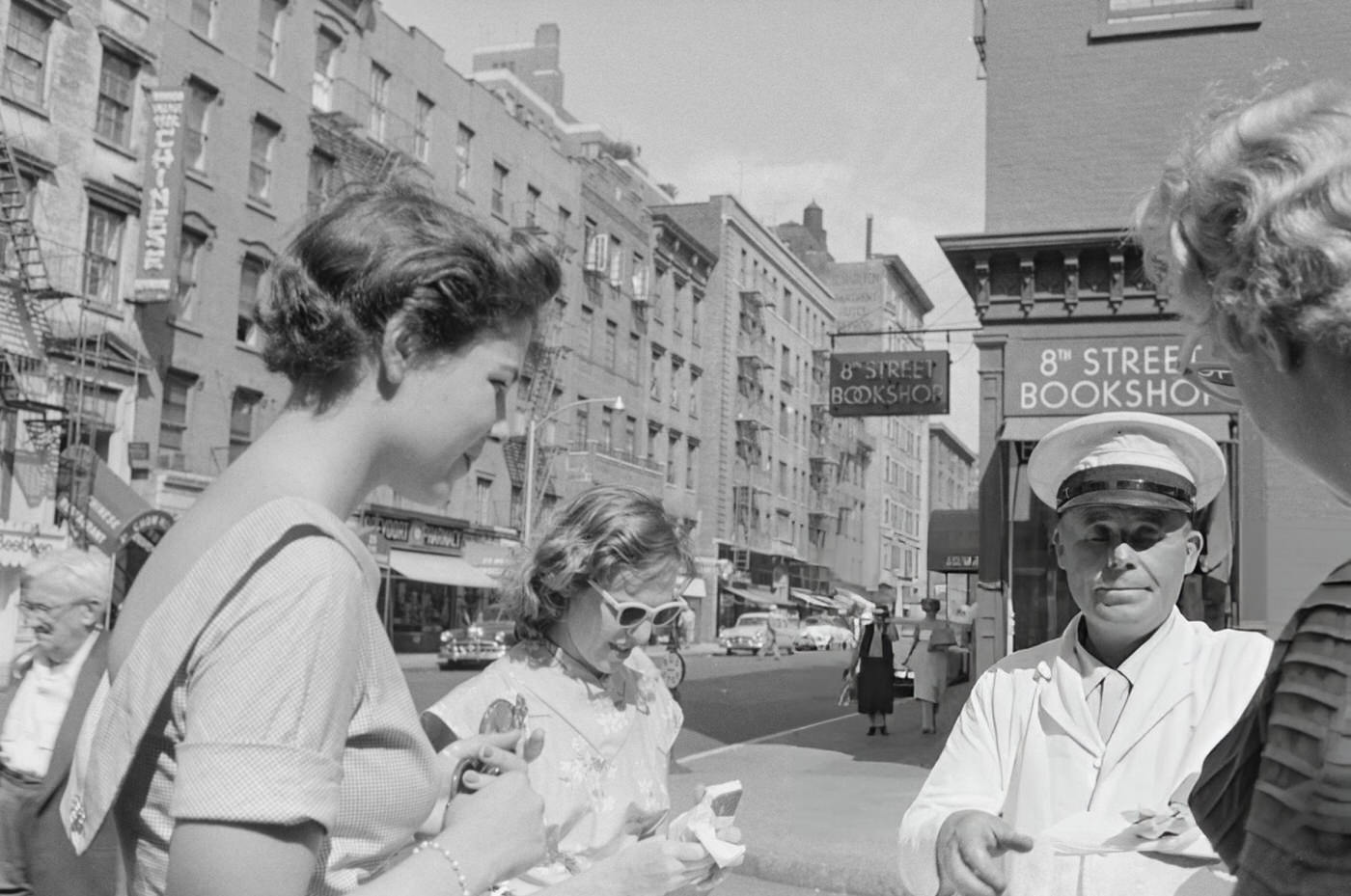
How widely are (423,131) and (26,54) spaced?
14019 mm

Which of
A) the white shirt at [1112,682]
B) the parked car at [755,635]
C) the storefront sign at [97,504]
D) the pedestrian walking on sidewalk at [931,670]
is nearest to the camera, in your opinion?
the white shirt at [1112,682]

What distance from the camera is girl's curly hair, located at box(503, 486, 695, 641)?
3.68 meters

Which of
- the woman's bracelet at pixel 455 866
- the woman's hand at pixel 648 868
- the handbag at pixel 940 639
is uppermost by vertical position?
the woman's bracelet at pixel 455 866

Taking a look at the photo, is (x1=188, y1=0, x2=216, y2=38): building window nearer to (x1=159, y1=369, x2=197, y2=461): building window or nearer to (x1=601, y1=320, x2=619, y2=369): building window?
(x1=159, y1=369, x2=197, y2=461): building window

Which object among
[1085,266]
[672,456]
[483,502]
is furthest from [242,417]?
[672,456]

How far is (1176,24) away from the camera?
12.6m

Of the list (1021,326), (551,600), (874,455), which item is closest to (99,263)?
(1021,326)

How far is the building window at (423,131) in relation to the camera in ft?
117

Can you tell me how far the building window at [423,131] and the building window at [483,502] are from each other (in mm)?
9992

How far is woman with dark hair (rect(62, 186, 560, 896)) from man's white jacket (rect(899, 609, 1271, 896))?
1.33 metres

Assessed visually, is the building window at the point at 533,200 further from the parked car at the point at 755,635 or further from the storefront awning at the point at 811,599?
the storefront awning at the point at 811,599

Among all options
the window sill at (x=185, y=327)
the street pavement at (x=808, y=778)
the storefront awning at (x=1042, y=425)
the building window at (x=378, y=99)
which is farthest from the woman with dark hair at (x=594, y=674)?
the building window at (x=378, y=99)

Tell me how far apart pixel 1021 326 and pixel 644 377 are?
126 feet

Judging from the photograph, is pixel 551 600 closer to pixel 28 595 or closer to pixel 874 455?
pixel 28 595
